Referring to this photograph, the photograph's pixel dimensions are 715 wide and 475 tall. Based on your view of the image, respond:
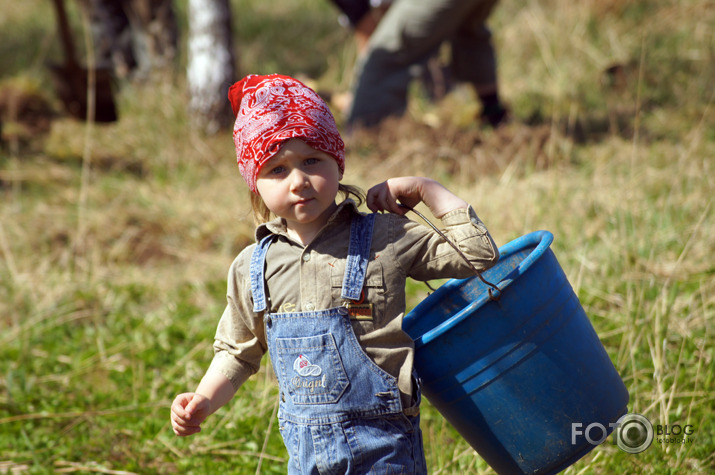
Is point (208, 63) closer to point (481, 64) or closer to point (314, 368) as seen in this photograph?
point (481, 64)

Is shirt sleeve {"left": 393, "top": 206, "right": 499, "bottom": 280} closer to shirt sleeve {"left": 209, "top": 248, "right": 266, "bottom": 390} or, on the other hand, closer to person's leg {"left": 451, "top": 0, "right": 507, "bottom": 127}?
shirt sleeve {"left": 209, "top": 248, "right": 266, "bottom": 390}

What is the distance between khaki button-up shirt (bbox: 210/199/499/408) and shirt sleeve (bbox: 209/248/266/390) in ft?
0.16

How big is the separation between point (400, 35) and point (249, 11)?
734 cm

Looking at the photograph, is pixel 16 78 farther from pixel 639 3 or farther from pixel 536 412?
pixel 536 412

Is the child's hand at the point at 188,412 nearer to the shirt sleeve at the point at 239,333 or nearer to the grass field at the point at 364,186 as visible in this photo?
the shirt sleeve at the point at 239,333

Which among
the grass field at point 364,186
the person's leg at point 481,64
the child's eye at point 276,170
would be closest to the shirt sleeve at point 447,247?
the child's eye at point 276,170

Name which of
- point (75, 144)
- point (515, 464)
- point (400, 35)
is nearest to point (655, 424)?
point (515, 464)

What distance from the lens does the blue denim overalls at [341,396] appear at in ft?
5.53

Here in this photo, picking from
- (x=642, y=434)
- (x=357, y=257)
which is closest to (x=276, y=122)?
(x=357, y=257)

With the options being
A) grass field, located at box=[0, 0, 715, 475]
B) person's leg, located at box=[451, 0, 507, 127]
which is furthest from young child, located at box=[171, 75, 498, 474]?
person's leg, located at box=[451, 0, 507, 127]

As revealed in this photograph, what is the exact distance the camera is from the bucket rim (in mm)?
1725

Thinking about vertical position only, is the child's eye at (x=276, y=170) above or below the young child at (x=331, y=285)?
above

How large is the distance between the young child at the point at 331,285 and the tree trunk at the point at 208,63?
4.61 metres

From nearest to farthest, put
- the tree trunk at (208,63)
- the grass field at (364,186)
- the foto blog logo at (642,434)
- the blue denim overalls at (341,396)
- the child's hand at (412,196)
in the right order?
the blue denim overalls at (341,396), the child's hand at (412,196), the foto blog logo at (642,434), the grass field at (364,186), the tree trunk at (208,63)
